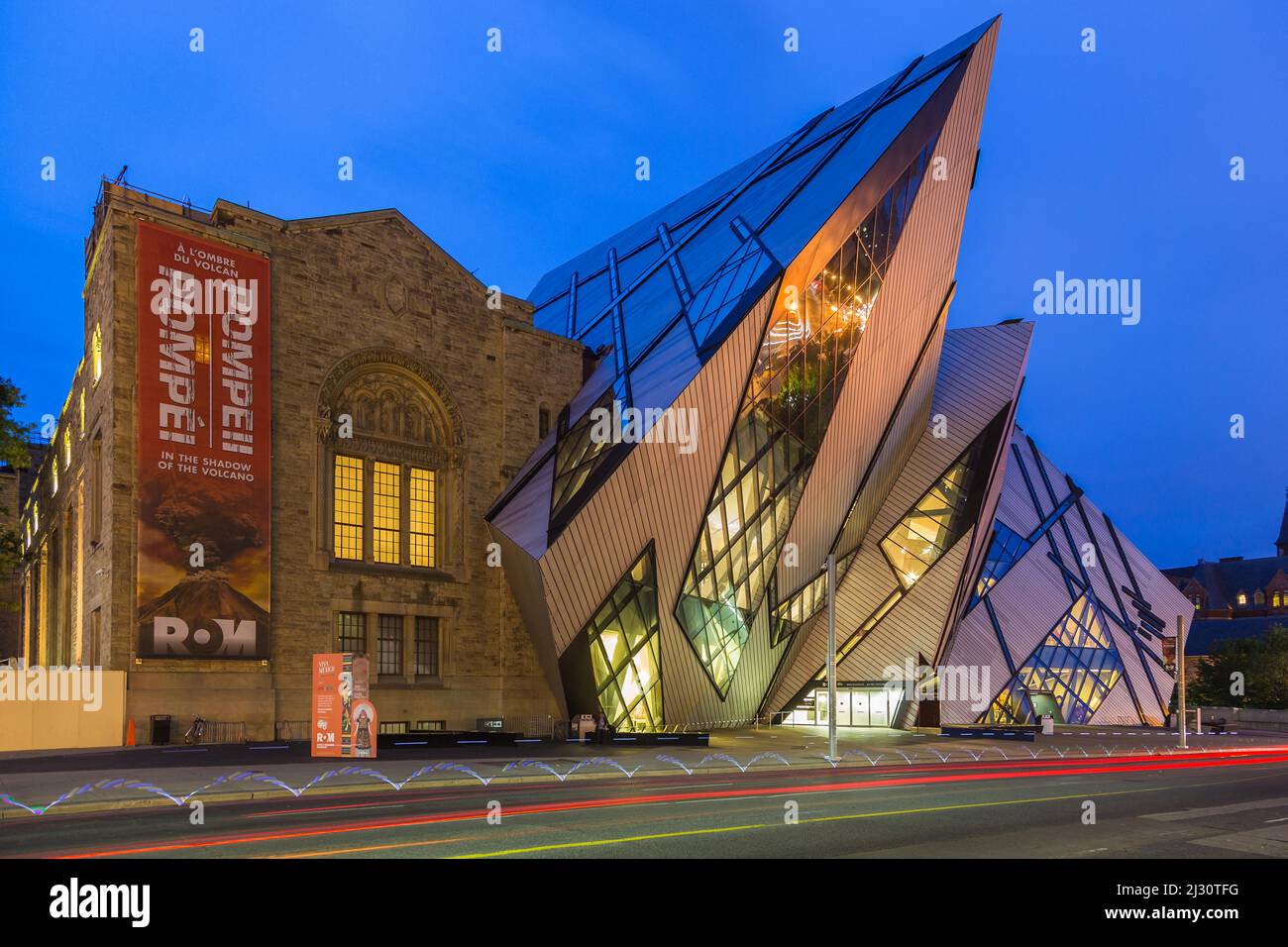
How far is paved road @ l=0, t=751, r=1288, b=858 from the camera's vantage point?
43.5 ft

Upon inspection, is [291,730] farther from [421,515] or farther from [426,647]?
[421,515]

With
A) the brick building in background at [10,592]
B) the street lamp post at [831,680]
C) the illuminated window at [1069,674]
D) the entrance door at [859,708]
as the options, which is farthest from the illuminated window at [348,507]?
the brick building in background at [10,592]

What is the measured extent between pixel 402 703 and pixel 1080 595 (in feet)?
139

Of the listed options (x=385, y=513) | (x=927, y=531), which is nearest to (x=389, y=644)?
(x=385, y=513)

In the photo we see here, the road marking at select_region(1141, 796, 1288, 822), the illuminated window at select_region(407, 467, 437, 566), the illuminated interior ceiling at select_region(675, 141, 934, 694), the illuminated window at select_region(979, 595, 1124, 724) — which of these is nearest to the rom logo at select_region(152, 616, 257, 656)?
the illuminated window at select_region(407, 467, 437, 566)

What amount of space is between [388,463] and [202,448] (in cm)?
784

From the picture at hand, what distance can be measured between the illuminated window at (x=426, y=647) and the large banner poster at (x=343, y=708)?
12.8m

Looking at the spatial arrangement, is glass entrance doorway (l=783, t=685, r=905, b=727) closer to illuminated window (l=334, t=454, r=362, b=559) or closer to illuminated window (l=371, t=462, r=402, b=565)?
illuminated window (l=371, t=462, r=402, b=565)

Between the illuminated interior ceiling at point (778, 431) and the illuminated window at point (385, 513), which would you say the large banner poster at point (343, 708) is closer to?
the illuminated window at point (385, 513)

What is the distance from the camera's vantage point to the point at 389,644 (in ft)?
136

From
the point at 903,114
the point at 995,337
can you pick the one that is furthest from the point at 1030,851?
the point at 995,337
